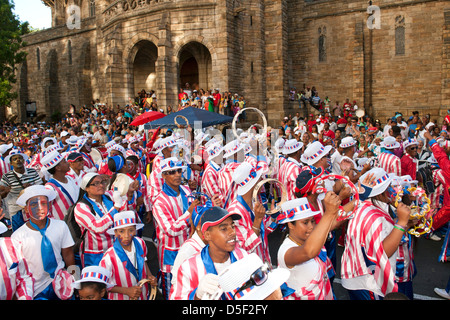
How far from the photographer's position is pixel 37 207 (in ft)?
12.2

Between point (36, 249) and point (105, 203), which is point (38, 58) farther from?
point (36, 249)

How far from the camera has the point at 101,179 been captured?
4.64m

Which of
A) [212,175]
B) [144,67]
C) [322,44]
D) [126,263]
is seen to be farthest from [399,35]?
[126,263]

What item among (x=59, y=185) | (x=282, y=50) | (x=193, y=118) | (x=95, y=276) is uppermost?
(x=282, y=50)

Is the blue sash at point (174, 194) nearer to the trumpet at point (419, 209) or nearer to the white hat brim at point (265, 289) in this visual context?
the trumpet at point (419, 209)

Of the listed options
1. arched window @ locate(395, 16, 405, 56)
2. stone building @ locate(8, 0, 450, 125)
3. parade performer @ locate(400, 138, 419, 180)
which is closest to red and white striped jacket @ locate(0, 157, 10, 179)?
parade performer @ locate(400, 138, 419, 180)

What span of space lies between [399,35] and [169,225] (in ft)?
80.1

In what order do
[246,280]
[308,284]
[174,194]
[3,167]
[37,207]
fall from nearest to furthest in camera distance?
[246,280] < [308,284] < [37,207] < [174,194] < [3,167]

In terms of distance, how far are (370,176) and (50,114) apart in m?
39.9

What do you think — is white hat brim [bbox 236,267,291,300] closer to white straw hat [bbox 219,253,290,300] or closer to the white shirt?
white straw hat [bbox 219,253,290,300]

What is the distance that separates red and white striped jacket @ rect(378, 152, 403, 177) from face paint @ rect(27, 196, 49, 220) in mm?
6363

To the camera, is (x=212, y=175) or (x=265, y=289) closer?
(x=265, y=289)

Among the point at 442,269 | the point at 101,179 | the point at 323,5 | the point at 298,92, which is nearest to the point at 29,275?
the point at 101,179
